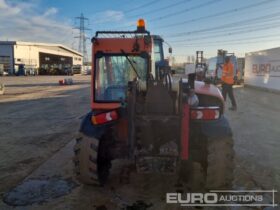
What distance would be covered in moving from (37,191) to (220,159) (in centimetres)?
251

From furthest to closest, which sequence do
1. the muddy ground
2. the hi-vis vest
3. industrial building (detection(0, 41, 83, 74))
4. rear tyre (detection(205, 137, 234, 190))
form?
1. industrial building (detection(0, 41, 83, 74))
2. the hi-vis vest
3. the muddy ground
4. rear tyre (detection(205, 137, 234, 190))

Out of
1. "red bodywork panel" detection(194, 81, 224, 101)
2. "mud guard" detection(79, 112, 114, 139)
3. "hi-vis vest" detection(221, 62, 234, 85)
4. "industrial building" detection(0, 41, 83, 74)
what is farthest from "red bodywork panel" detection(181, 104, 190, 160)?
"industrial building" detection(0, 41, 83, 74)

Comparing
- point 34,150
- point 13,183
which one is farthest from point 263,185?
point 34,150

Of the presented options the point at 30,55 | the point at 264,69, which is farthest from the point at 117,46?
the point at 30,55

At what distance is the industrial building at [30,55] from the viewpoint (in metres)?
55.0

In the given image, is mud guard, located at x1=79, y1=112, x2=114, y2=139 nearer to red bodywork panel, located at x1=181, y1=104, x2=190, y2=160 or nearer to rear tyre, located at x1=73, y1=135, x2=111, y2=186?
rear tyre, located at x1=73, y1=135, x2=111, y2=186

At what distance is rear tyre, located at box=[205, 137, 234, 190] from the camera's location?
147 inches

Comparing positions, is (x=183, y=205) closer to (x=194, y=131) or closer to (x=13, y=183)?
(x=194, y=131)

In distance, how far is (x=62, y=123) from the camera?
9.09m

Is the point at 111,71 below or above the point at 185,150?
above

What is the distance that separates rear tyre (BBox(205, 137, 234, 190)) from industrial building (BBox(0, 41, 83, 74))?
176ft

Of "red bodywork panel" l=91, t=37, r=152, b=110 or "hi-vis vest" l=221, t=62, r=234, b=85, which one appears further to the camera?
"hi-vis vest" l=221, t=62, r=234, b=85

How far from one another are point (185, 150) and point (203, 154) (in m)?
0.48

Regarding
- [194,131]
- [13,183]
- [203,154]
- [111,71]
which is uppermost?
[111,71]
